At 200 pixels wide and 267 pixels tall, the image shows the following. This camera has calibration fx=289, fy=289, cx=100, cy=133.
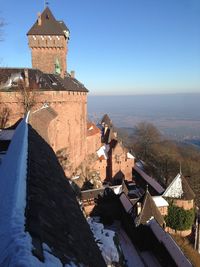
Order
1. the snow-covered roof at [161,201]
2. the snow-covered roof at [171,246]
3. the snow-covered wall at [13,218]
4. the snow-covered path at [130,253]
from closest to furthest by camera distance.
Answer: the snow-covered wall at [13,218] → the snow-covered roof at [171,246] → the snow-covered path at [130,253] → the snow-covered roof at [161,201]

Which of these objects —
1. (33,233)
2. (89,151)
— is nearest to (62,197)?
(33,233)

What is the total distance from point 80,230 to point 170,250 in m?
12.5

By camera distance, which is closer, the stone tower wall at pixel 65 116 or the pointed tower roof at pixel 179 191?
the stone tower wall at pixel 65 116

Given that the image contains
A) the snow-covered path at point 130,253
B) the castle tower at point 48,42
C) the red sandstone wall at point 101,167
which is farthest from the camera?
the red sandstone wall at point 101,167

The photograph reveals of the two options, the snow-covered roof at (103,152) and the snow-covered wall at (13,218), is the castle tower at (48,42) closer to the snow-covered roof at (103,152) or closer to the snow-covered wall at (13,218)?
the snow-covered roof at (103,152)

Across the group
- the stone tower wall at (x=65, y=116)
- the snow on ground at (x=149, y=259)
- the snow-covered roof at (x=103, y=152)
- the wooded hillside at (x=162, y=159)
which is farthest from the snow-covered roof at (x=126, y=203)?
the snow-covered roof at (x=103, y=152)

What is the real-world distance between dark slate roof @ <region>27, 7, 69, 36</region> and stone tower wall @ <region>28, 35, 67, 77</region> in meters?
0.38

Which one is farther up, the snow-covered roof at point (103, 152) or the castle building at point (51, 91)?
the castle building at point (51, 91)

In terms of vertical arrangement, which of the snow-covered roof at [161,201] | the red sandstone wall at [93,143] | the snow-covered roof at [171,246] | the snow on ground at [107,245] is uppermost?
the red sandstone wall at [93,143]

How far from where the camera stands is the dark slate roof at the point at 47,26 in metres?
27.4

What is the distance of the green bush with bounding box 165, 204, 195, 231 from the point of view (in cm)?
2453

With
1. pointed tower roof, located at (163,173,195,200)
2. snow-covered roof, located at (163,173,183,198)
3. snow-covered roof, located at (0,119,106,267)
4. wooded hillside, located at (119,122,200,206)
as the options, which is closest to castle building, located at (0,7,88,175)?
snow-covered roof, located at (163,173,183,198)

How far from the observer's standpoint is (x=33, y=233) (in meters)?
3.30

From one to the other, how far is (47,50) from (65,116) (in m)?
7.86
